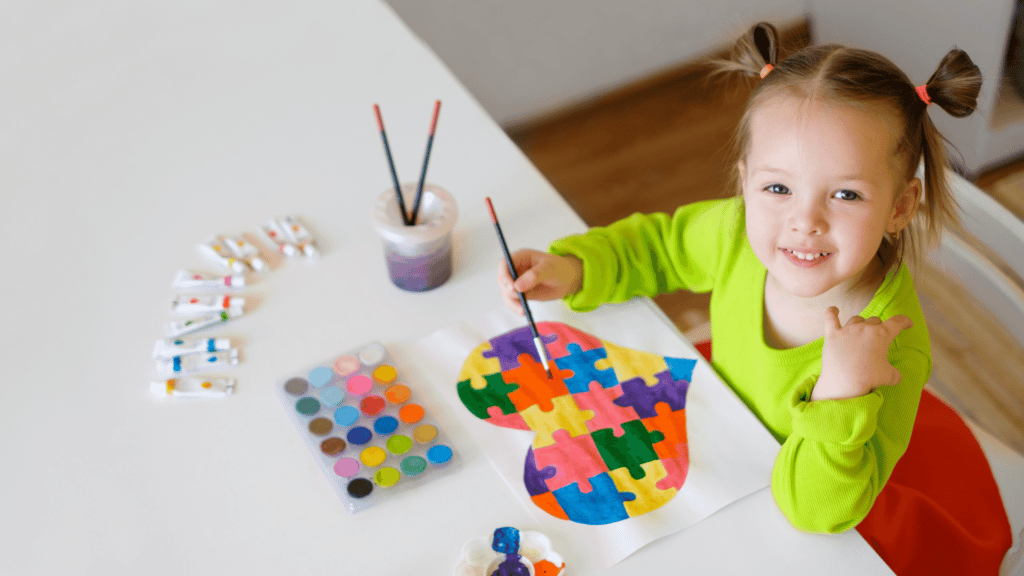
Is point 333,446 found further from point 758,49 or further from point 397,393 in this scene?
point 758,49

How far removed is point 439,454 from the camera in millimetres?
806

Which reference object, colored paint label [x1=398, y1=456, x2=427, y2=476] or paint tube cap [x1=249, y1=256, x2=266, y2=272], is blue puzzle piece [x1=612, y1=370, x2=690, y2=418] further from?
paint tube cap [x1=249, y1=256, x2=266, y2=272]

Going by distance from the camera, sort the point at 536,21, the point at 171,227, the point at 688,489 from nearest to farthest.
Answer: the point at 688,489, the point at 171,227, the point at 536,21

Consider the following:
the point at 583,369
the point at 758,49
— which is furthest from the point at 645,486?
the point at 758,49

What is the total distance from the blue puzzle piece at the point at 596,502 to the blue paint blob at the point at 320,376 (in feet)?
0.84

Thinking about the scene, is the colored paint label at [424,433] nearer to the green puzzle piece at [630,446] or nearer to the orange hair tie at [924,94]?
the green puzzle piece at [630,446]

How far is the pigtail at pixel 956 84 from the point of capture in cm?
77

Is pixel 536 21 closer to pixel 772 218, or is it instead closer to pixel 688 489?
pixel 772 218

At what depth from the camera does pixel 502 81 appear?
2.26 meters

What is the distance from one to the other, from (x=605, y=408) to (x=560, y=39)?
162 cm

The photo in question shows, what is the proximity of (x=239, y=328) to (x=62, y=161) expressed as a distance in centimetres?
40

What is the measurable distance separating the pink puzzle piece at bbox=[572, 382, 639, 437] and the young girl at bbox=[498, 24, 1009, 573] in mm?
116

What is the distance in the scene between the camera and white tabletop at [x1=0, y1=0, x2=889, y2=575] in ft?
2.45

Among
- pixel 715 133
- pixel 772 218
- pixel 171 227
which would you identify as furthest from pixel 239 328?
pixel 715 133
